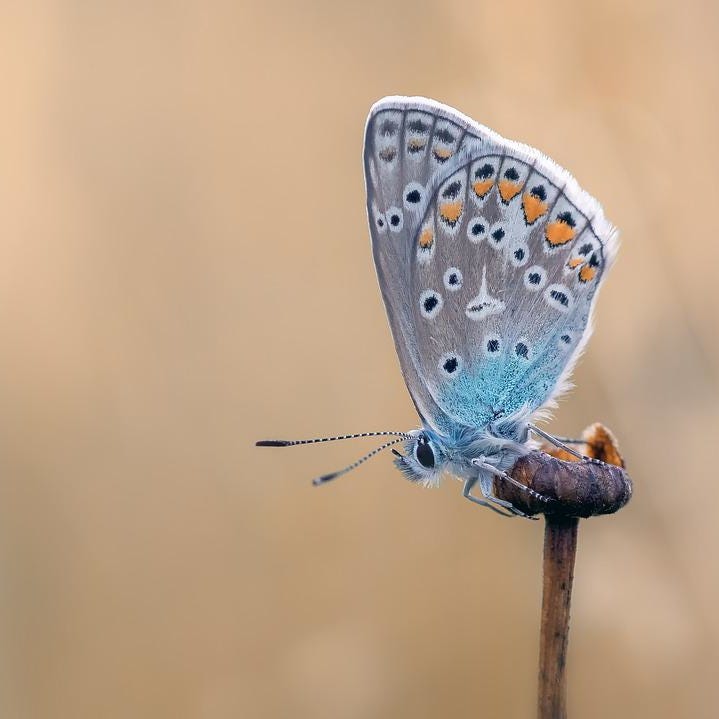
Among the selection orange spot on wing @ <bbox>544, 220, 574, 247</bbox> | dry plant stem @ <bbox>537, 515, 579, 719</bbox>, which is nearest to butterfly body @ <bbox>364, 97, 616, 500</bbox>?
orange spot on wing @ <bbox>544, 220, 574, 247</bbox>

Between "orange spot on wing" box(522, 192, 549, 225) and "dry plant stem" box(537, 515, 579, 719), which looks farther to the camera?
"orange spot on wing" box(522, 192, 549, 225)

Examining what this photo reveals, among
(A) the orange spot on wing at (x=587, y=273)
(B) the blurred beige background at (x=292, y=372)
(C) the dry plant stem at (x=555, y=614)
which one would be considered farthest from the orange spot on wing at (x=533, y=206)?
(C) the dry plant stem at (x=555, y=614)

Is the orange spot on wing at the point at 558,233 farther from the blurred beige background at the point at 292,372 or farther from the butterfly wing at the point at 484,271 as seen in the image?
the blurred beige background at the point at 292,372

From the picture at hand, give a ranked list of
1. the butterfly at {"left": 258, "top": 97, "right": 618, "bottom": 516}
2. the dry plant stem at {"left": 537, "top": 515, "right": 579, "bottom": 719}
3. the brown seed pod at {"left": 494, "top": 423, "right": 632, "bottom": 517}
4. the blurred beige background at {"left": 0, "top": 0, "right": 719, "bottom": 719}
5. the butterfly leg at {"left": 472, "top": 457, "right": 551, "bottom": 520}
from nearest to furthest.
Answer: the dry plant stem at {"left": 537, "top": 515, "right": 579, "bottom": 719}
the brown seed pod at {"left": 494, "top": 423, "right": 632, "bottom": 517}
the butterfly leg at {"left": 472, "top": 457, "right": 551, "bottom": 520}
the butterfly at {"left": 258, "top": 97, "right": 618, "bottom": 516}
the blurred beige background at {"left": 0, "top": 0, "right": 719, "bottom": 719}

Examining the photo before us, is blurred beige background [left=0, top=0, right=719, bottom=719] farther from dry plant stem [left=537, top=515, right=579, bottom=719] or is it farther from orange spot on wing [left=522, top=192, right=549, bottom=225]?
dry plant stem [left=537, top=515, right=579, bottom=719]

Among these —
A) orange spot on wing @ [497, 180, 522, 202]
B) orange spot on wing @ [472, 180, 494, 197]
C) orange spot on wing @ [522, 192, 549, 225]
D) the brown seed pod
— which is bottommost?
the brown seed pod

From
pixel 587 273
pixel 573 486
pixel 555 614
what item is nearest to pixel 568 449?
pixel 573 486

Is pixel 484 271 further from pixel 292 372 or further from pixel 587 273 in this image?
pixel 292 372
